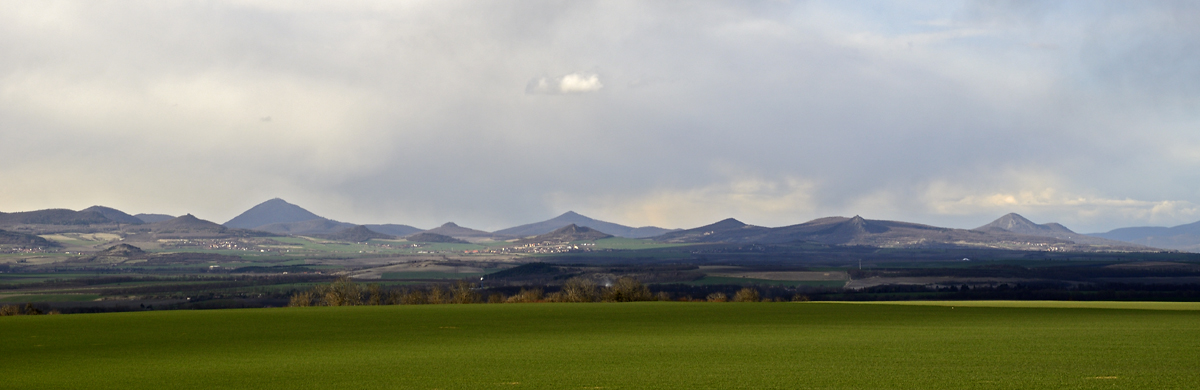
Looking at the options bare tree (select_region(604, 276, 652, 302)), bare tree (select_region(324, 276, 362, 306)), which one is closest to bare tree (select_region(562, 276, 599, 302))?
bare tree (select_region(604, 276, 652, 302))

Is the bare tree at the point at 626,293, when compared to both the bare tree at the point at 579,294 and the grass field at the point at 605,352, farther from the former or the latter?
the grass field at the point at 605,352

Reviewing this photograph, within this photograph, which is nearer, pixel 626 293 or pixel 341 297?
pixel 626 293

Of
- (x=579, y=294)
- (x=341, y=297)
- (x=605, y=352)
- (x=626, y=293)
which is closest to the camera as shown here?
(x=605, y=352)

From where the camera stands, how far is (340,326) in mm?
60969

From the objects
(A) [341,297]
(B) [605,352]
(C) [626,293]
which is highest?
(C) [626,293]

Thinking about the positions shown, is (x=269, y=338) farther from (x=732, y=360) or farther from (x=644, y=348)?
(x=732, y=360)

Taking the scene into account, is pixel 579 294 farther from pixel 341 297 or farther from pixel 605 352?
pixel 605 352

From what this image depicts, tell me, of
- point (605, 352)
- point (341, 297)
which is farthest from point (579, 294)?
point (605, 352)

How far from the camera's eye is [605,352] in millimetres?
39375

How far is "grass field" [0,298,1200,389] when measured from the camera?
1129 inches

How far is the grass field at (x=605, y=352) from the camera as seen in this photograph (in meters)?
28.7

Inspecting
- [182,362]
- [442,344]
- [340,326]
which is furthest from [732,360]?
[340,326]

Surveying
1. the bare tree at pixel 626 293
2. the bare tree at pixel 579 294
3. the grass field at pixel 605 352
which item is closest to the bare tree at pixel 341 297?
the bare tree at pixel 579 294

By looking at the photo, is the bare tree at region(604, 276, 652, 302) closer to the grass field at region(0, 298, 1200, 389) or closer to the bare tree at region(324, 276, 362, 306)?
the bare tree at region(324, 276, 362, 306)
